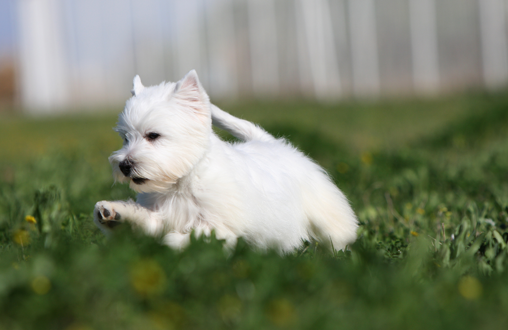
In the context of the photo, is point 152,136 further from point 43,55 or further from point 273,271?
point 43,55

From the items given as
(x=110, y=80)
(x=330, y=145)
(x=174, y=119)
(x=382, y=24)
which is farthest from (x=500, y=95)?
(x=110, y=80)

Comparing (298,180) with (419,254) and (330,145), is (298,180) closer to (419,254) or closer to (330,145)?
(419,254)

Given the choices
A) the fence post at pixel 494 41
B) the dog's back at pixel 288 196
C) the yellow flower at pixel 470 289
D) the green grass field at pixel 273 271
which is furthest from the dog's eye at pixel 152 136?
the fence post at pixel 494 41

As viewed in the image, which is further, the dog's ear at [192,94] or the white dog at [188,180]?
the dog's ear at [192,94]

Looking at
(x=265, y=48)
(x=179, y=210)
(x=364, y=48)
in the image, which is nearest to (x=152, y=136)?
(x=179, y=210)

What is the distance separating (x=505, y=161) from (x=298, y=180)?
276cm

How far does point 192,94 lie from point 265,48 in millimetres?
12899

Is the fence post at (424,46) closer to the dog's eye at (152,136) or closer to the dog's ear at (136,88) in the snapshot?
the dog's ear at (136,88)

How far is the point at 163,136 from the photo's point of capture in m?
2.73

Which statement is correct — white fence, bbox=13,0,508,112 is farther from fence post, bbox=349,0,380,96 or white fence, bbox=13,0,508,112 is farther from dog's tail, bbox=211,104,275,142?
dog's tail, bbox=211,104,275,142

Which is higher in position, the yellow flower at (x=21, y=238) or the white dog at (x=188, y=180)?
the white dog at (x=188, y=180)

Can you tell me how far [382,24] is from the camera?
13547 mm

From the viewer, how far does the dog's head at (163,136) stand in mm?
2662

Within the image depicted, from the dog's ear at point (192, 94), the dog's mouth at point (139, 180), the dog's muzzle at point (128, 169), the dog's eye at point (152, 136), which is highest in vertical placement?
the dog's ear at point (192, 94)
